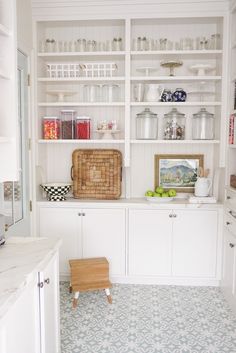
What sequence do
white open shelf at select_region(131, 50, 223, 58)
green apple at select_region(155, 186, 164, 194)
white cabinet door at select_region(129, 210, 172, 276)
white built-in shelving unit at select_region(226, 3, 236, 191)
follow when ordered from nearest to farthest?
1. white built-in shelving unit at select_region(226, 3, 236, 191)
2. white open shelf at select_region(131, 50, 223, 58)
3. white cabinet door at select_region(129, 210, 172, 276)
4. green apple at select_region(155, 186, 164, 194)

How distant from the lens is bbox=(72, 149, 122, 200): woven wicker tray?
12.4ft

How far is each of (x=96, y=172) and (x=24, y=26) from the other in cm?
155

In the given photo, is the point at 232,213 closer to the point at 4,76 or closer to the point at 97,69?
the point at 97,69

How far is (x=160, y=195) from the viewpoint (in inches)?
141

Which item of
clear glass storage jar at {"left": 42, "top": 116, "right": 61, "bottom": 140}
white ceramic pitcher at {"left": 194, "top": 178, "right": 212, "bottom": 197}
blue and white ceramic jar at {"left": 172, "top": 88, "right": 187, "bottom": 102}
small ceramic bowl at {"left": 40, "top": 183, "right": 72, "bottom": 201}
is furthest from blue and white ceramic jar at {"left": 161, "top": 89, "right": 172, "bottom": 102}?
small ceramic bowl at {"left": 40, "top": 183, "right": 72, "bottom": 201}

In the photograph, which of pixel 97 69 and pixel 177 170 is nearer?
pixel 97 69

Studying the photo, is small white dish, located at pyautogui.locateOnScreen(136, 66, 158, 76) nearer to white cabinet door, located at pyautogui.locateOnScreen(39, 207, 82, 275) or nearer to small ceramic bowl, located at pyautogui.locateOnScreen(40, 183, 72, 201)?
small ceramic bowl, located at pyautogui.locateOnScreen(40, 183, 72, 201)

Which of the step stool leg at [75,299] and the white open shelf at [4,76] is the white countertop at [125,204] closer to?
the step stool leg at [75,299]

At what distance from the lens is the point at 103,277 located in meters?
3.12

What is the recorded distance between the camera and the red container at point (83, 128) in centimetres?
365

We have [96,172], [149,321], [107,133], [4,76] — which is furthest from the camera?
[96,172]

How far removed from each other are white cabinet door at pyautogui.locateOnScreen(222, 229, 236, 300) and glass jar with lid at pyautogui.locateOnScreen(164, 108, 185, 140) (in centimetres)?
104

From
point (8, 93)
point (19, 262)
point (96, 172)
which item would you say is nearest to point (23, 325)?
point (19, 262)

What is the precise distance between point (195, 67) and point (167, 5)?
62cm
